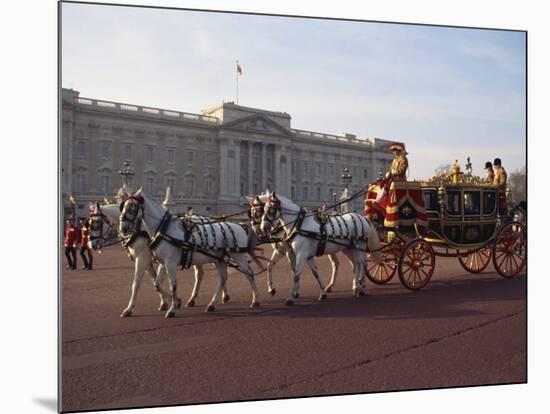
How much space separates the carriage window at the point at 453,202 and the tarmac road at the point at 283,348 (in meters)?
2.03

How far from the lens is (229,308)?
734 cm

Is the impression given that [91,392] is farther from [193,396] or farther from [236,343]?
[236,343]

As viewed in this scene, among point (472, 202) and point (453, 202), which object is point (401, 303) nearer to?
point (453, 202)

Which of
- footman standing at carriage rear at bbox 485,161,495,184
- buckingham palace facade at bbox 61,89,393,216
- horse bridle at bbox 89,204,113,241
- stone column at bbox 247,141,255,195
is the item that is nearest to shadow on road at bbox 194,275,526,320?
horse bridle at bbox 89,204,113,241

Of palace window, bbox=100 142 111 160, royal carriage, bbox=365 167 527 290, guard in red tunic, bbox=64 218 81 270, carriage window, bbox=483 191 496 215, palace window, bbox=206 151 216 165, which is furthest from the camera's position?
palace window, bbox=206 151 216 165

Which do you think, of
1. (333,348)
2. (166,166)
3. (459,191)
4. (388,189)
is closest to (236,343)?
(333,348)

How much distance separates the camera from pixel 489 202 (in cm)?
1016

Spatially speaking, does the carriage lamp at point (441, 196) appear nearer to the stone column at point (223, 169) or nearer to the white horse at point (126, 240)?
the white horse at point (126, 240)

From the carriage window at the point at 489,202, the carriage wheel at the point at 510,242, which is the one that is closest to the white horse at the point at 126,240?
the carriage window at the point at 489,202

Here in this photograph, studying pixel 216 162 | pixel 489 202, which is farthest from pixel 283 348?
pixel 216 162

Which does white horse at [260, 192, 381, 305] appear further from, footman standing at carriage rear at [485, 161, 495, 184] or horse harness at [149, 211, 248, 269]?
footman standing at carriage rear at [485, 161, 495, 184]

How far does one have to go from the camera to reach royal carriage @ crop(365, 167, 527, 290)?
28.7ft
